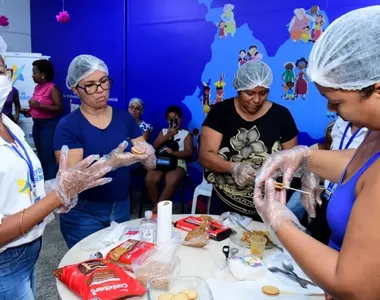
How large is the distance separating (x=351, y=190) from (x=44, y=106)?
423cm

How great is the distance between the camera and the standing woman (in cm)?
444

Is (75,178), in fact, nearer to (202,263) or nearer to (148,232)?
(148,232)

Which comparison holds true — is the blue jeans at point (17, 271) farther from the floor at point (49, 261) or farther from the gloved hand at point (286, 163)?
the floor at point (49, 261)

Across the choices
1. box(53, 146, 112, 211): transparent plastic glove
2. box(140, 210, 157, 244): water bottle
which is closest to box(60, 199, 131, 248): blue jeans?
box(140, 210, 157, 244): water bottle

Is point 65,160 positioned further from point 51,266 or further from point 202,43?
point 202,43

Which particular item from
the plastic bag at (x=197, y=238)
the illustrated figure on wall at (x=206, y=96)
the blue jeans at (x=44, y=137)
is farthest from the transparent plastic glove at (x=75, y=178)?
the blue jeans at (x=44, y=137)

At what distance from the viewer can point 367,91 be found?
77 cm

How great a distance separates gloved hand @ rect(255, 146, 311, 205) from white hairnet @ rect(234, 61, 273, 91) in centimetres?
69

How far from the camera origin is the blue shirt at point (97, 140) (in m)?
1.70

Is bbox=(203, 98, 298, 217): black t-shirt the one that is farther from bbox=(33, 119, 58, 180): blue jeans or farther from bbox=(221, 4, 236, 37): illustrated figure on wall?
bbox=(33, 119, 58, 180): blue jeans

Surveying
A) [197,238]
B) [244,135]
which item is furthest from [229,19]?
[197,238]

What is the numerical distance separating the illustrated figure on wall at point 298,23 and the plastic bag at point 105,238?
2339mm

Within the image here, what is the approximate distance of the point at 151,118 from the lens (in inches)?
168

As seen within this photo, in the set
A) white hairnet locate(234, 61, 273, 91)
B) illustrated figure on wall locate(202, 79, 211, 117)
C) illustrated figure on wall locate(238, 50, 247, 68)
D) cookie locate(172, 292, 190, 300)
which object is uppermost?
illustrated figure on wall locate(238, 50, 247, 68)
